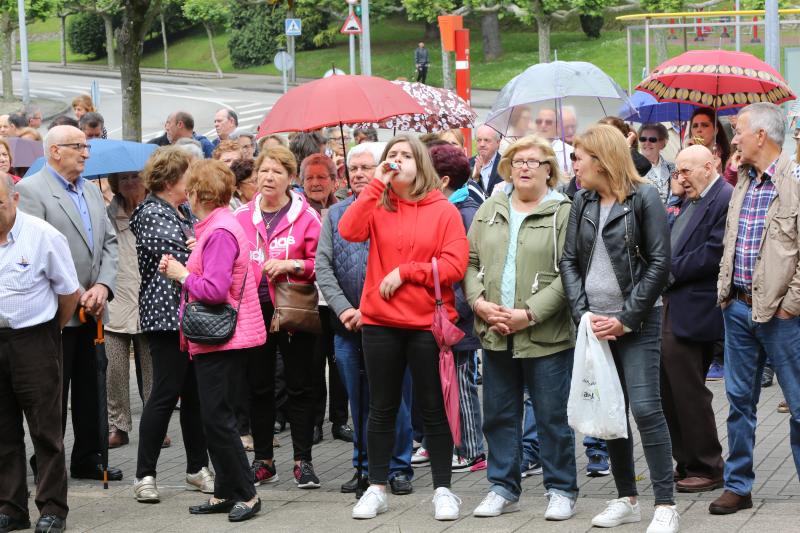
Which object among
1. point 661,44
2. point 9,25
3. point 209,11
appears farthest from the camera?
point 209,11

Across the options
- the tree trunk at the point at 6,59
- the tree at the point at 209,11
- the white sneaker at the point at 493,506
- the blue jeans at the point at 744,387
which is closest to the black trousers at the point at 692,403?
the blue jeans at the point at 744,387

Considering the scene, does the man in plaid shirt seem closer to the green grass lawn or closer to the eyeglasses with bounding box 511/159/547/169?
the eyeglasses with bounding box 511/159/547/169

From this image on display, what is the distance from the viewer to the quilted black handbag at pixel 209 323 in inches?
270

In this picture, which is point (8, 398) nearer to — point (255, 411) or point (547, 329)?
point (255, 411)

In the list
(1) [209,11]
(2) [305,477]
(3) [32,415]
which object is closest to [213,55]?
(1) [209,11]

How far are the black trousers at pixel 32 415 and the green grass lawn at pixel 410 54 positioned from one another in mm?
34666

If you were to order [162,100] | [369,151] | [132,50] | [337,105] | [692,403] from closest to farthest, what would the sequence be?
[692,403] < [369,151] < [337,105] < [132,50] < [162,100]

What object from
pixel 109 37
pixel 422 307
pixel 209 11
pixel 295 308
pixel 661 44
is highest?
pixel 209 11

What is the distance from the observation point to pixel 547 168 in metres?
6.78

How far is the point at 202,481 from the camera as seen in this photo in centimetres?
781

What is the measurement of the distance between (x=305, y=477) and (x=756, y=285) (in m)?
3.03

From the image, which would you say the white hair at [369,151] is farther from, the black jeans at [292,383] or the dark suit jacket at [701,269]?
the dark suit jacket at [701,269]

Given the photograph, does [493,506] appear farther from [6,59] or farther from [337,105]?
[6,59]

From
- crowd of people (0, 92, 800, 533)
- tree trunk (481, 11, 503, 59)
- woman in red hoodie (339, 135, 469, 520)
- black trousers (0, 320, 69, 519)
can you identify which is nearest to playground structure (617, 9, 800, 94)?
crowd of people (0, 92, 800, 533)
